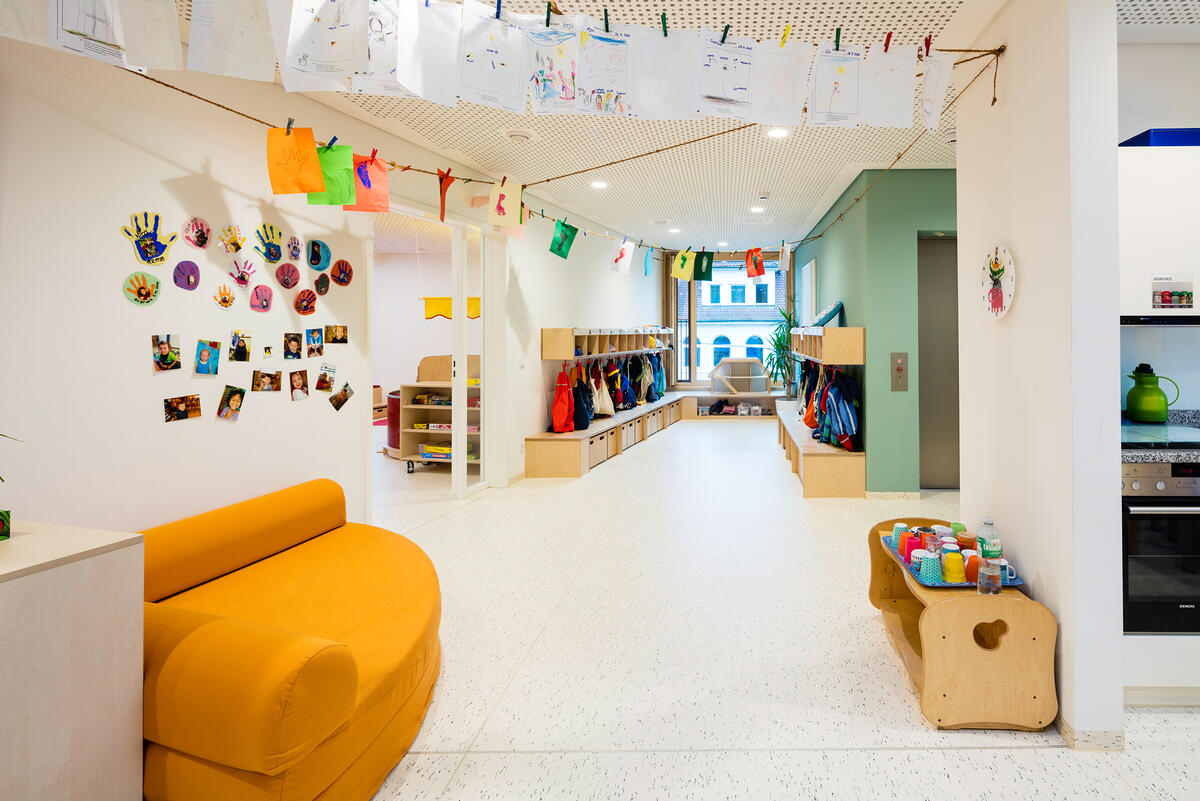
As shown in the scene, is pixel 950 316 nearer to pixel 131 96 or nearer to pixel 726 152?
pixel 726 152

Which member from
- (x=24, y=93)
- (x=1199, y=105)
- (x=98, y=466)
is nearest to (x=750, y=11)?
(x=1199, y=105)

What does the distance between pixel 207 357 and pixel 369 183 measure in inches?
45.8

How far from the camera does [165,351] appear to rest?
283 centimetres

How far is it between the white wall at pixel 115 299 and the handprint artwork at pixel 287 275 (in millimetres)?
41

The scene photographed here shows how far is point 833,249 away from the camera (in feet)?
24.2

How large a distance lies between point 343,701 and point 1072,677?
2125 millimetres

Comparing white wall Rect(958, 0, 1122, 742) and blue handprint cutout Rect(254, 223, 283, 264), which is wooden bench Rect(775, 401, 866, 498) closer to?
white wall Rect(958, 0, 1122, 742)

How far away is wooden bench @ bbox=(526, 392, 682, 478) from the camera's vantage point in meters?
6.75

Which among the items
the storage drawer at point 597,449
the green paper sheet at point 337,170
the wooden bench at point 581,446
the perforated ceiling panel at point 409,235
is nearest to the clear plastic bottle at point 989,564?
the green paper sheet at point 337,170

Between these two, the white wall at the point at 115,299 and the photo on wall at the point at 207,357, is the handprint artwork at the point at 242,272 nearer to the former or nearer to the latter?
the white wall at the point at 115,299

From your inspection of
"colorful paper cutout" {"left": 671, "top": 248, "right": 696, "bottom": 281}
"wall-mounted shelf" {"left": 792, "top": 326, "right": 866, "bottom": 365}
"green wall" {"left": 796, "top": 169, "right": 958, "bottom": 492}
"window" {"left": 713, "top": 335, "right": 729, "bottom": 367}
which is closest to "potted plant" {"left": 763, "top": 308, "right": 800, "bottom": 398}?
"window" {"left": 713, "top": 335, "right": 729, "bottom": 367}

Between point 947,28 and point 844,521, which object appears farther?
point 844,521

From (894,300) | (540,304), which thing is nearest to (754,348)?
(540,304)

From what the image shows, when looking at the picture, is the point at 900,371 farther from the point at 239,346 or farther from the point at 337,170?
the point at 239,346
